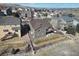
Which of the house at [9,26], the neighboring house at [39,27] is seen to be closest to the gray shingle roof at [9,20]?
the house at [9,26]

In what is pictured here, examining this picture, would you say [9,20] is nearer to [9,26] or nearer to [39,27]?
[9,26]

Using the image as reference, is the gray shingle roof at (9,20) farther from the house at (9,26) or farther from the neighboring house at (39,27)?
the neighboring house at (39,27)

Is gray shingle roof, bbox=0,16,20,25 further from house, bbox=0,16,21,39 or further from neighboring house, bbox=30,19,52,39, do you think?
neighboring house, bbox=30,19,52,39

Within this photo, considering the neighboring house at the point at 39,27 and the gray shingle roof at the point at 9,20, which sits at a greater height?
the gray shingle roof at the point at 9,20

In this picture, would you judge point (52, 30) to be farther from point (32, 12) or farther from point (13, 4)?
point (13, 4)

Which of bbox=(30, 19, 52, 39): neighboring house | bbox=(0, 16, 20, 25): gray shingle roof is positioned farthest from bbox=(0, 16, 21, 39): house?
bbox=(30, 19, 52, 39): neighboring house

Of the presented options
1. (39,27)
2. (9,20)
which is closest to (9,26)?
(9,20)
